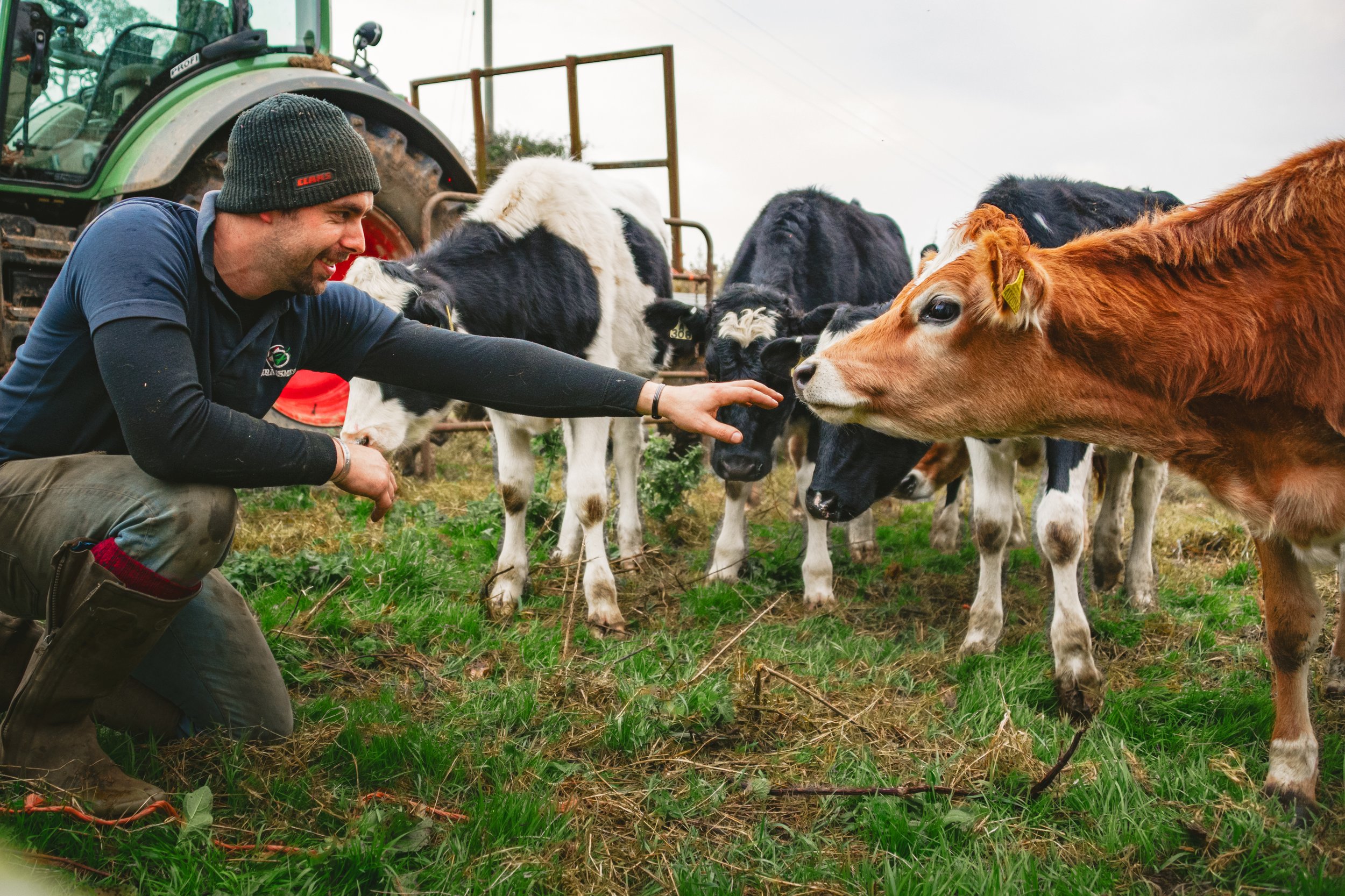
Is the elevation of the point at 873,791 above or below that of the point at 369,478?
below

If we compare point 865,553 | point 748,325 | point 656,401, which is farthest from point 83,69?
point 865,553

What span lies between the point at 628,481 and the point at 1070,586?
9.78ft

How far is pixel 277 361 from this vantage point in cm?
293

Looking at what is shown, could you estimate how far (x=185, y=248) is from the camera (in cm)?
259

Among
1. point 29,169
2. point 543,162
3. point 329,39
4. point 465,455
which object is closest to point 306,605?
point 543,162

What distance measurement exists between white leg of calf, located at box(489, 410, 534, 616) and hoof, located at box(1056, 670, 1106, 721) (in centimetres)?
257

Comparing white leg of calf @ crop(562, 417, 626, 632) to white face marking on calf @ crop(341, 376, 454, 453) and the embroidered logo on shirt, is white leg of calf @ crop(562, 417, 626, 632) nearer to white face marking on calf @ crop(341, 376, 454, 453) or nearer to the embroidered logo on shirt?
white face marking on calf @ crop(341, 376, 454, 453)

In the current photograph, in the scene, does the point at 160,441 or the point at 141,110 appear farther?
the point at 141,110

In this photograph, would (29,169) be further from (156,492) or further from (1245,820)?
(1245,820)

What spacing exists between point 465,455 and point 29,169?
15.1ft

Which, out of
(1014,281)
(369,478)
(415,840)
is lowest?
(415,840)

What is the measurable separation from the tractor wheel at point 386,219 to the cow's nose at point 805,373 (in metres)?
4.22

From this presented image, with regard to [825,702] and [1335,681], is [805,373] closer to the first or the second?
[825,702]

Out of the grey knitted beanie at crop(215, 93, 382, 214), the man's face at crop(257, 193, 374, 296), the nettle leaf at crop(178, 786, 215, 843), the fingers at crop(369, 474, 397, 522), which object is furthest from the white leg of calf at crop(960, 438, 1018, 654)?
the nettle leaf at crop(178, 786, 215, 843)
